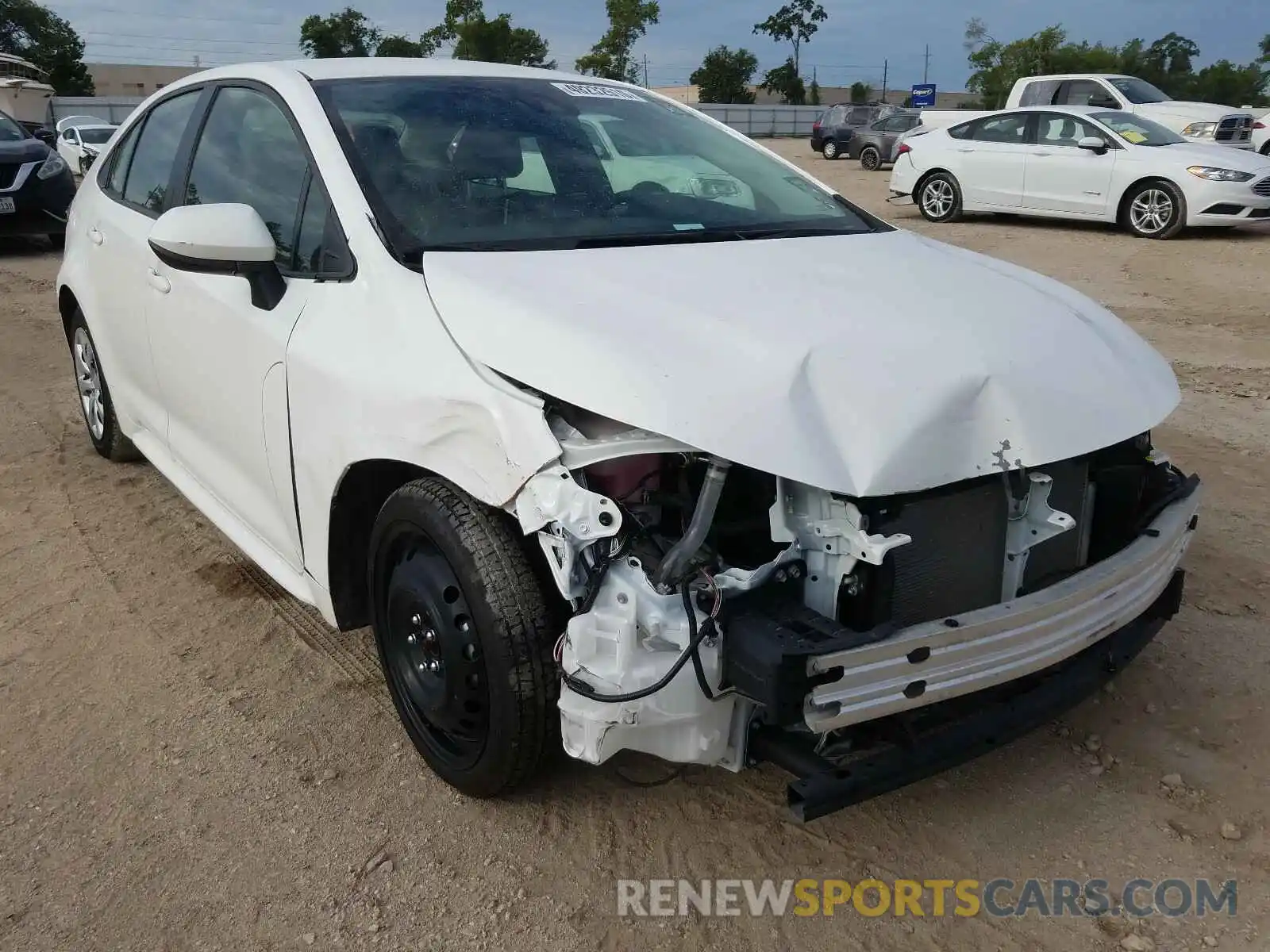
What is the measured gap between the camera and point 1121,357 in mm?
2588

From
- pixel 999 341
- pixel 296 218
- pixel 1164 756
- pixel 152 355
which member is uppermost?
pixel 296 218

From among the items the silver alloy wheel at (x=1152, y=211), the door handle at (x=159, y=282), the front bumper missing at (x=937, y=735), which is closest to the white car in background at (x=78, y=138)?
the silver alloy wheel at (x=1152, y=211)

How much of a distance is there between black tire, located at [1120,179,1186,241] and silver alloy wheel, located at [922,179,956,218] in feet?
7.42

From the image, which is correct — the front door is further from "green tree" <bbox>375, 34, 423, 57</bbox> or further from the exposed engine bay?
"green tree" <bbox>375, 34, 423, 57</bbox>

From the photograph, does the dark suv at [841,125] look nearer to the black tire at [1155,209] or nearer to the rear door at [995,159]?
the rear door at [995,159]

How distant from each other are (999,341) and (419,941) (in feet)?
6.06

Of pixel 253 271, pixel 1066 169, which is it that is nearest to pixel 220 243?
pixel 253 271

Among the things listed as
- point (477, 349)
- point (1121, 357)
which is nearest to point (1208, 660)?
point (1121, 357)

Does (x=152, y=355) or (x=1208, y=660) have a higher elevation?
(x=152, y=355)

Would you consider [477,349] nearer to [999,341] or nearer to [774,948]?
[999,341]

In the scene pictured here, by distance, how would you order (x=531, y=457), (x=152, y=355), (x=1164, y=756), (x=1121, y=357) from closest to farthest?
(x=531, y=457) → (x=1121, y=357) → (x=1164, y=756) → (x=152, y=355)

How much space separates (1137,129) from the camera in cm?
1198

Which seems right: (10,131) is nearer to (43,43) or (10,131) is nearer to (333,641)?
(333,641)

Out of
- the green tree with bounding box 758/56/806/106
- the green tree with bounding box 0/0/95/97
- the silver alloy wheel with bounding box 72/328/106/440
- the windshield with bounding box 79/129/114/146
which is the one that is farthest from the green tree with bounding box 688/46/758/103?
the silver alloy wheel with bounding box 72/328/106/440
